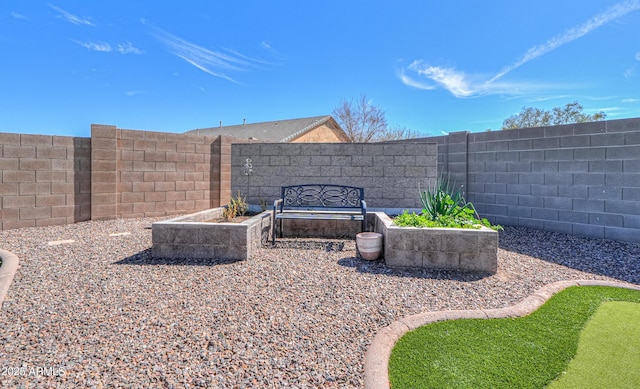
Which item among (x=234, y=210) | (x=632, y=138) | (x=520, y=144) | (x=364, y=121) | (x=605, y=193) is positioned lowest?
(x=234, y=210)

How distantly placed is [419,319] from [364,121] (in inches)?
902

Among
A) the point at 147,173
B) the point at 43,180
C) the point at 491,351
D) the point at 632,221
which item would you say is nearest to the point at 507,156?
the point at 632,221

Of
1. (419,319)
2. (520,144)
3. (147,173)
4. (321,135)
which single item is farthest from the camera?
(321,135)

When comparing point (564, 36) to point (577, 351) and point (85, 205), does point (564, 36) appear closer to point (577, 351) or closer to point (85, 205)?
point (577, 351)

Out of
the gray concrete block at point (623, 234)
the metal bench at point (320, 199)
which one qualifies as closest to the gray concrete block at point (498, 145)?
the gray concrete block at point (623, 234)

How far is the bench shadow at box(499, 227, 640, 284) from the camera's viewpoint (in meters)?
4.07

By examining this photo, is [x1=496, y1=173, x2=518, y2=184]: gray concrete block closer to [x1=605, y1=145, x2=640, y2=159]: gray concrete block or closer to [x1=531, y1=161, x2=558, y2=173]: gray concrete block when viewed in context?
[x1=531, y1=161, x2=558, y2=173]: gray concrete block

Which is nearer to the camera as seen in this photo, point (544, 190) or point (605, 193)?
point (605, 193)

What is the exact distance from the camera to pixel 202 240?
4148 mm

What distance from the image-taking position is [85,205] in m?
6.88

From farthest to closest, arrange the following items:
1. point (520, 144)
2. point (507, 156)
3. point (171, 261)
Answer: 1. point (507, 156)
2. point (520, 144)
3. point (171, 261)

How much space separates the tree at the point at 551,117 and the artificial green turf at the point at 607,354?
16768mm

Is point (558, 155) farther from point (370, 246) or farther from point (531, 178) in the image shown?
point (370, 246)

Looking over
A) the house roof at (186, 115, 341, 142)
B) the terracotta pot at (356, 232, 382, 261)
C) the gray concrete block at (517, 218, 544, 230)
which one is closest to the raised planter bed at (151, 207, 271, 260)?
the terracotta pot at (356, 232, 382, 261)
